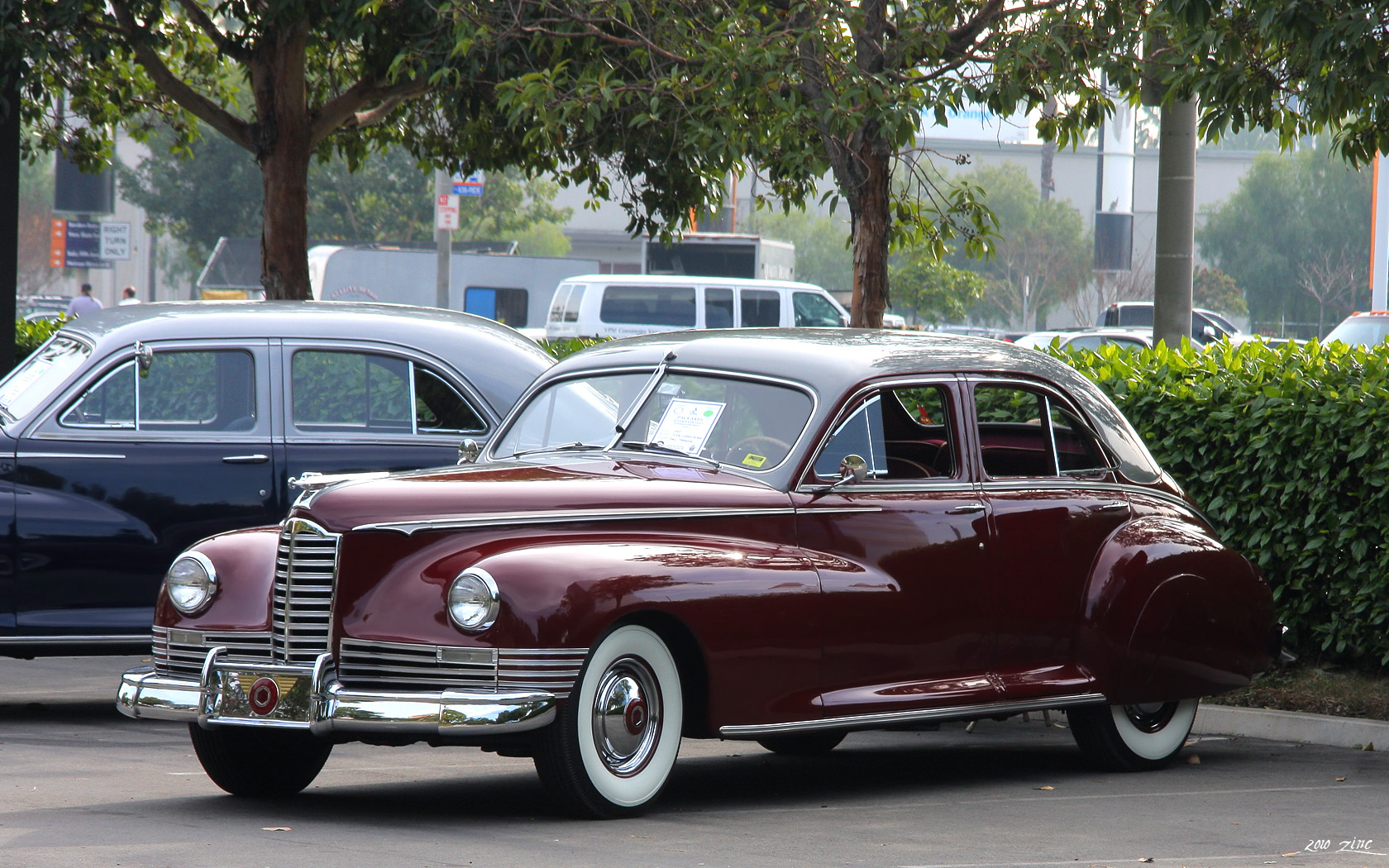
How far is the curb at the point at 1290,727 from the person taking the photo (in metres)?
8.27

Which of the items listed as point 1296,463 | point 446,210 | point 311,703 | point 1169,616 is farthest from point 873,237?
point 446,210

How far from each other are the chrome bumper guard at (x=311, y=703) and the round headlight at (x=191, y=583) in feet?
0.82

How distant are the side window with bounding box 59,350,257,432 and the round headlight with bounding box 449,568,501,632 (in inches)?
140

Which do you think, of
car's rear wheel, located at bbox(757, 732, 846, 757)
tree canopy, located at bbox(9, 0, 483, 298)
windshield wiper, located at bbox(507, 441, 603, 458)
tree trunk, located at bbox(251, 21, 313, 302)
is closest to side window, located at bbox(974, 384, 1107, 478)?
car's rear wheel, located at bbox(757, 732, 846, 757)

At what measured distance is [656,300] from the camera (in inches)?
1164

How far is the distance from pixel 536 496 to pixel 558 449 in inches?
35.7

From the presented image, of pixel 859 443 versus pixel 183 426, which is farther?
pixel 183 426

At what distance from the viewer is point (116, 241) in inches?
1645

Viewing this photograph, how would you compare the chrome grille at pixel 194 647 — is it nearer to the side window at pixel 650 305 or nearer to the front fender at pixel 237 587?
the front fender at pixel 237 587

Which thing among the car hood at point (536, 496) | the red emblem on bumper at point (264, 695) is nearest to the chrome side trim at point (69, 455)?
the car hood at point (536, 496)

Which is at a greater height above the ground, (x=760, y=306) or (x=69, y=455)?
(x=760, y=306)

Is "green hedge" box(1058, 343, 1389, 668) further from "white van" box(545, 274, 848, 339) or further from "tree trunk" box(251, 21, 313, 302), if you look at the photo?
"white van" box(545, 274, 848, 339)

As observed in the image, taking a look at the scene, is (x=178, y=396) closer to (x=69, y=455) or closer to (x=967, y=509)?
(x=69, y=455)

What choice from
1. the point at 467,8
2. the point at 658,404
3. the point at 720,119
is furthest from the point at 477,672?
the point at 467,8
